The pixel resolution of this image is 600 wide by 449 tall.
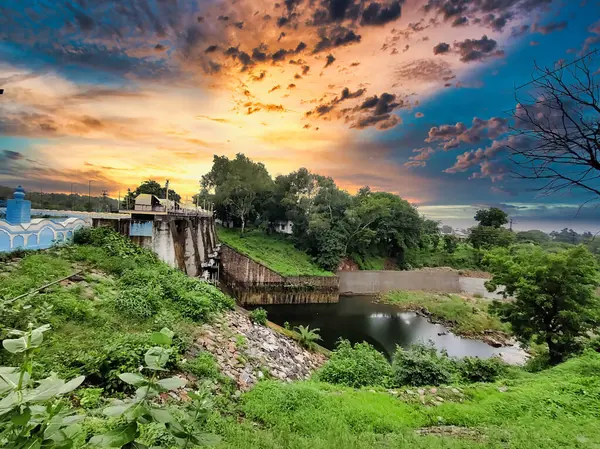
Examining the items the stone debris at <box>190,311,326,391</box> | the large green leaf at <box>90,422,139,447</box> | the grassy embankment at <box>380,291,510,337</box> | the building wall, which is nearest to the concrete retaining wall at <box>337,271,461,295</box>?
the grassy embankment at <box>380,291,510,337</box>

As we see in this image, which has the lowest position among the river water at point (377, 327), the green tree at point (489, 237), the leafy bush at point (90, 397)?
the river water at point (377, 327)

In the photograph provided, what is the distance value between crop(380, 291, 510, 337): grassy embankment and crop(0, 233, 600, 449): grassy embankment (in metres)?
12.1

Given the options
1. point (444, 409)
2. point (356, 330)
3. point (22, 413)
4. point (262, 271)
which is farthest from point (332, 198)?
point (22, 413)

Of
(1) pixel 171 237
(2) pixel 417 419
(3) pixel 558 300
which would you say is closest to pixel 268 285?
(1) pixel 171 237

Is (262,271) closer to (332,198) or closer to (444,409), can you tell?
(332,198)

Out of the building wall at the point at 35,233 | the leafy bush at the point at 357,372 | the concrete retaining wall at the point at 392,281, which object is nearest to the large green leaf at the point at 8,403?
the leafy bush at the point at 357,372

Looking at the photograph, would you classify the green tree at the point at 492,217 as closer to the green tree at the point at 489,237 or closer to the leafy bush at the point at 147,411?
the green tree at the point at 489,237

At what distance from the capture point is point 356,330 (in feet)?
53.0

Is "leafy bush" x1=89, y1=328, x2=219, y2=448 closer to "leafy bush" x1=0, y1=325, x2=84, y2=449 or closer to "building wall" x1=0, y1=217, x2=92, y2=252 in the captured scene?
"leafy bush" x1=0, y1=325, x2=84, y2=449

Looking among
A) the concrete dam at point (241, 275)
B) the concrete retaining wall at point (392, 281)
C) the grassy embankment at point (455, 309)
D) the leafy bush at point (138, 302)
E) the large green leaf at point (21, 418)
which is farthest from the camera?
the concrete retaining wall at point (392, 281)

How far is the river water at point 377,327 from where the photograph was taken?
47.2 feet

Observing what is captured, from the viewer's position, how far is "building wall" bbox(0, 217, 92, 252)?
714 centimetres

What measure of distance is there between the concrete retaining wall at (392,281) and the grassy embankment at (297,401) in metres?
17.8

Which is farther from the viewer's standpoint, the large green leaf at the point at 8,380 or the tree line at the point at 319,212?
the tree line at the point at 319,212
